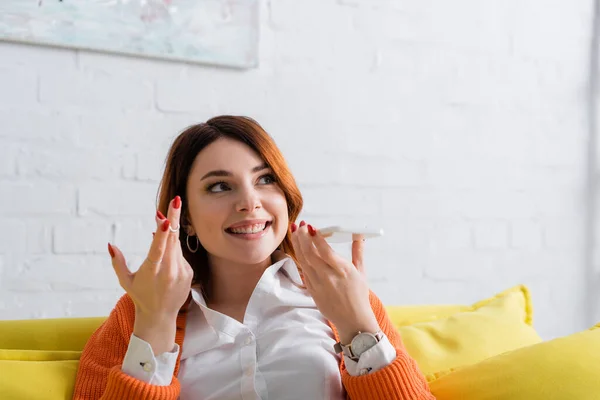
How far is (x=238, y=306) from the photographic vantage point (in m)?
1.30

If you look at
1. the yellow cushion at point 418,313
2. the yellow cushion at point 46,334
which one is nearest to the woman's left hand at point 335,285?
the yellow cushion at point 418,313

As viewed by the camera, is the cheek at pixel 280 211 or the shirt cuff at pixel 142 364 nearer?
the shirt cuff at pixel 142 364

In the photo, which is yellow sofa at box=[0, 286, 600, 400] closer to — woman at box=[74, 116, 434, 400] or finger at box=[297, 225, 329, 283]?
woman at box=[74, 116, 434, 400]

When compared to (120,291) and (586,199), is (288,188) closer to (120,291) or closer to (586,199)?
(120,291)

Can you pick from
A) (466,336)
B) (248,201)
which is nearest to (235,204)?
(248,201)

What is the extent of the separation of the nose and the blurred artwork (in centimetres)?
66

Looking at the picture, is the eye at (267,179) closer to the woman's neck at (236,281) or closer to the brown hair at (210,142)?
the brown hair at (210,142)

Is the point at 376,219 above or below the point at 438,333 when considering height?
above

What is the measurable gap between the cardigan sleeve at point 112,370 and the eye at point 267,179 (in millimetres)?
311

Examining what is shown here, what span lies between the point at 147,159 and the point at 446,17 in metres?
0.98

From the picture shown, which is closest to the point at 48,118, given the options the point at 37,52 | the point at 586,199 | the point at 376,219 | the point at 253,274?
the point at 37,52

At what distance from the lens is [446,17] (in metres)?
2.12

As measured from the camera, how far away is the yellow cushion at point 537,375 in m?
1.03

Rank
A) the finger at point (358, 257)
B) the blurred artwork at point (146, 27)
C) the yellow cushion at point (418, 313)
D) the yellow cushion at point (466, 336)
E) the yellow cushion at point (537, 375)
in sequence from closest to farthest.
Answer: the yellow cushion at point (537, 375)
the finger at point (358, 257)
the yellow cushion at point (466, 336)
the yellow cushion at point (418, 313)
the blurred artwork at point (146, 27)
